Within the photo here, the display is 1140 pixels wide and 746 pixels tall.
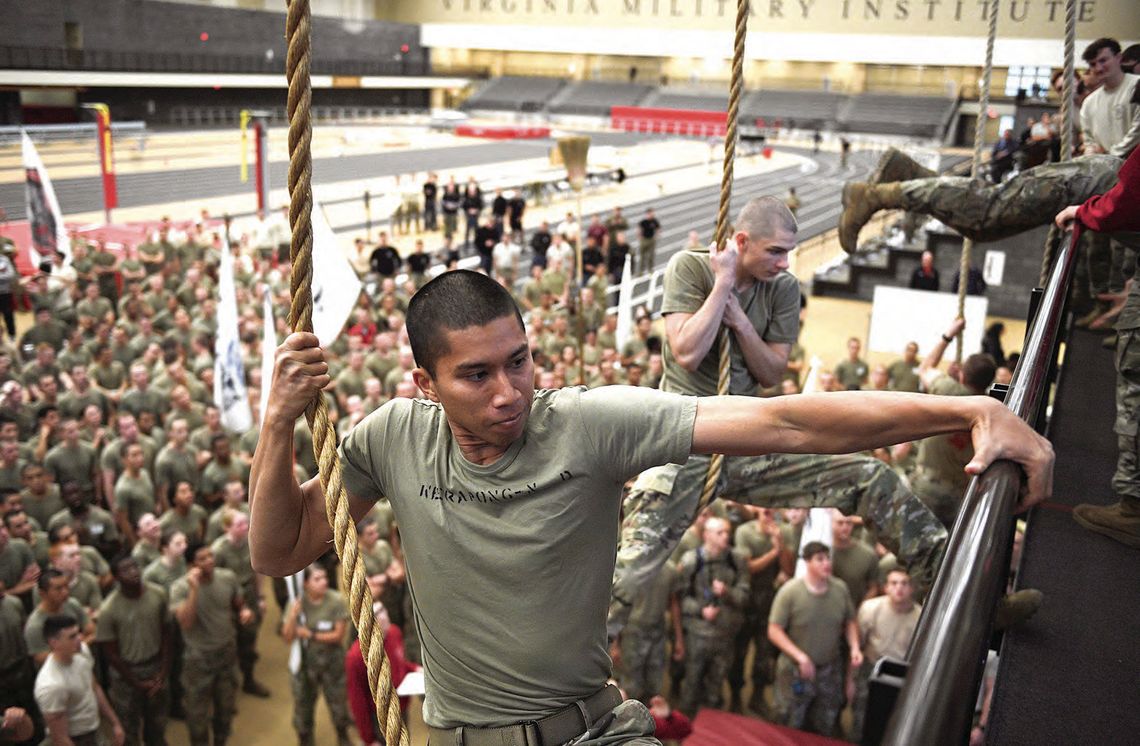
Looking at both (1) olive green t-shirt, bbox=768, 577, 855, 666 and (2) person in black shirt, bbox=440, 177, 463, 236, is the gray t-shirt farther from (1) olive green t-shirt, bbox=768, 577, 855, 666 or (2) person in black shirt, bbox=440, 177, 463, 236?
(2) person in black shirt, bbox=440, 177, 463, 236

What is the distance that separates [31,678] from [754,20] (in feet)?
137

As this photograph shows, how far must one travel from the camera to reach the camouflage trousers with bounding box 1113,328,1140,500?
2.77 m

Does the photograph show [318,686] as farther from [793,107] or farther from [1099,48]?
[793,107]

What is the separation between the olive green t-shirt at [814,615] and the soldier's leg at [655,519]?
2.92 m

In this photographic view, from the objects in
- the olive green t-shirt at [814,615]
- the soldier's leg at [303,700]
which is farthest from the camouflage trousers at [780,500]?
the soldier's leg at [303,700]

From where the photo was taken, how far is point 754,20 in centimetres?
4241

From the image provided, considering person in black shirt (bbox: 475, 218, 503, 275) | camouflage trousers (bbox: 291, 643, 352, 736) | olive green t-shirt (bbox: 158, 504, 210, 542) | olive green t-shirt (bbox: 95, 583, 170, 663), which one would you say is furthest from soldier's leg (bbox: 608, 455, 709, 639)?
person in black shirt (bbox: 475, 218, 503, 275)

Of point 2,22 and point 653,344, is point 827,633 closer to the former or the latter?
point 653,344

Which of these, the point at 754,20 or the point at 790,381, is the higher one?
the point at 754,20

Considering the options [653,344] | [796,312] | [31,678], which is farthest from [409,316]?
[653,344]

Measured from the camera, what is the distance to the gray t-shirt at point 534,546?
1.78m

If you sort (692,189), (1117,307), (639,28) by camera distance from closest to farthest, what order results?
(1117,307)
(692,189)
(639,28)

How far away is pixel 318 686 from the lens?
21.6 feet

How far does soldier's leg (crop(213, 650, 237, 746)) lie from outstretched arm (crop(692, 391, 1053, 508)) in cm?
563
